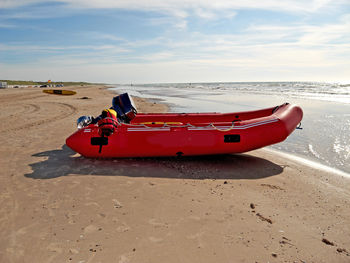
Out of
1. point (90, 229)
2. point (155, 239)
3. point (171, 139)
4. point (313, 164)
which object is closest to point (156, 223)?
point (155, 239)

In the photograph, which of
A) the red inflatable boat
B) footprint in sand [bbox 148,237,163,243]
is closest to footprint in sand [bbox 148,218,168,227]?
footprint in sand [bbox 148,237,163,243]

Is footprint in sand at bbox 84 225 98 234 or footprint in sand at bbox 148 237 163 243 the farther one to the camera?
footprint in sand at bbox 84 225 98 234

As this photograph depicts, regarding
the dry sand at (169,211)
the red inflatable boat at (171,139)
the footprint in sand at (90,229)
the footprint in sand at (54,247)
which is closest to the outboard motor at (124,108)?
the red inflatable boat at (171,139)

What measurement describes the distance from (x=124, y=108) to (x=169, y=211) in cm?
328

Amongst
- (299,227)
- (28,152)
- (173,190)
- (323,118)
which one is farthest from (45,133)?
(323,118)

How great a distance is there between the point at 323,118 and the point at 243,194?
24.6 ft

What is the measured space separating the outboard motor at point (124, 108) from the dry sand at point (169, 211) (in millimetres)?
1231

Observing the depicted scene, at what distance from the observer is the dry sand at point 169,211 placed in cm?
225

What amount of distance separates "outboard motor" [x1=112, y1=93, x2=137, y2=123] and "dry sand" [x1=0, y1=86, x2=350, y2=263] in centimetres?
123

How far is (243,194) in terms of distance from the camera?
135 inches

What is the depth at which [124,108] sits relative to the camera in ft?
18.6

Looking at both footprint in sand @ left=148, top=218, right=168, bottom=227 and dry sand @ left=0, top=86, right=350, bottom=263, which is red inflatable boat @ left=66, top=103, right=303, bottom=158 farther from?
footprint in sand @ left=148, top=218, right=168, bottom=227

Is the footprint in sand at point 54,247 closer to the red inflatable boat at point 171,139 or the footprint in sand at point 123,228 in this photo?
the footprint in sand at point 123,228

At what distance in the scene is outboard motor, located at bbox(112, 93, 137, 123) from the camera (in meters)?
5.59
